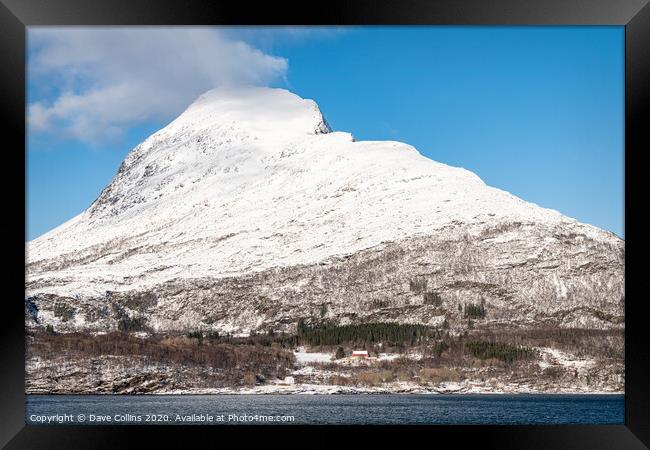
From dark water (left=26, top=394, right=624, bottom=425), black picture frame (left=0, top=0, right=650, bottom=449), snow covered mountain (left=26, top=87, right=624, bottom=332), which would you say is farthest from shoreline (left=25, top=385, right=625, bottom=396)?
black picture frame (left=0, top=0, right=650, bottom=449)

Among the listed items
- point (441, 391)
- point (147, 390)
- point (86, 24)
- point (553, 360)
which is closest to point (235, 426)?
point (86, 24)

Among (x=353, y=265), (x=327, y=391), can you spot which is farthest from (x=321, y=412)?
(x=353, y=265)

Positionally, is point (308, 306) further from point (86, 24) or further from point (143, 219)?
point (86, 24)

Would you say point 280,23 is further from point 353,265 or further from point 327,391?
point 353,265

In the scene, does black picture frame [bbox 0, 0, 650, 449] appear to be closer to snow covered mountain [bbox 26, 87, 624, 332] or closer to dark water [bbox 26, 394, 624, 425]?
dark water [bbox 26, 394, 624, 425]

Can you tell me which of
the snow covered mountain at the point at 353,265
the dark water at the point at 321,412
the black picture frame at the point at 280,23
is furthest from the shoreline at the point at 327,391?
the black picture frame at the point at 280,23
